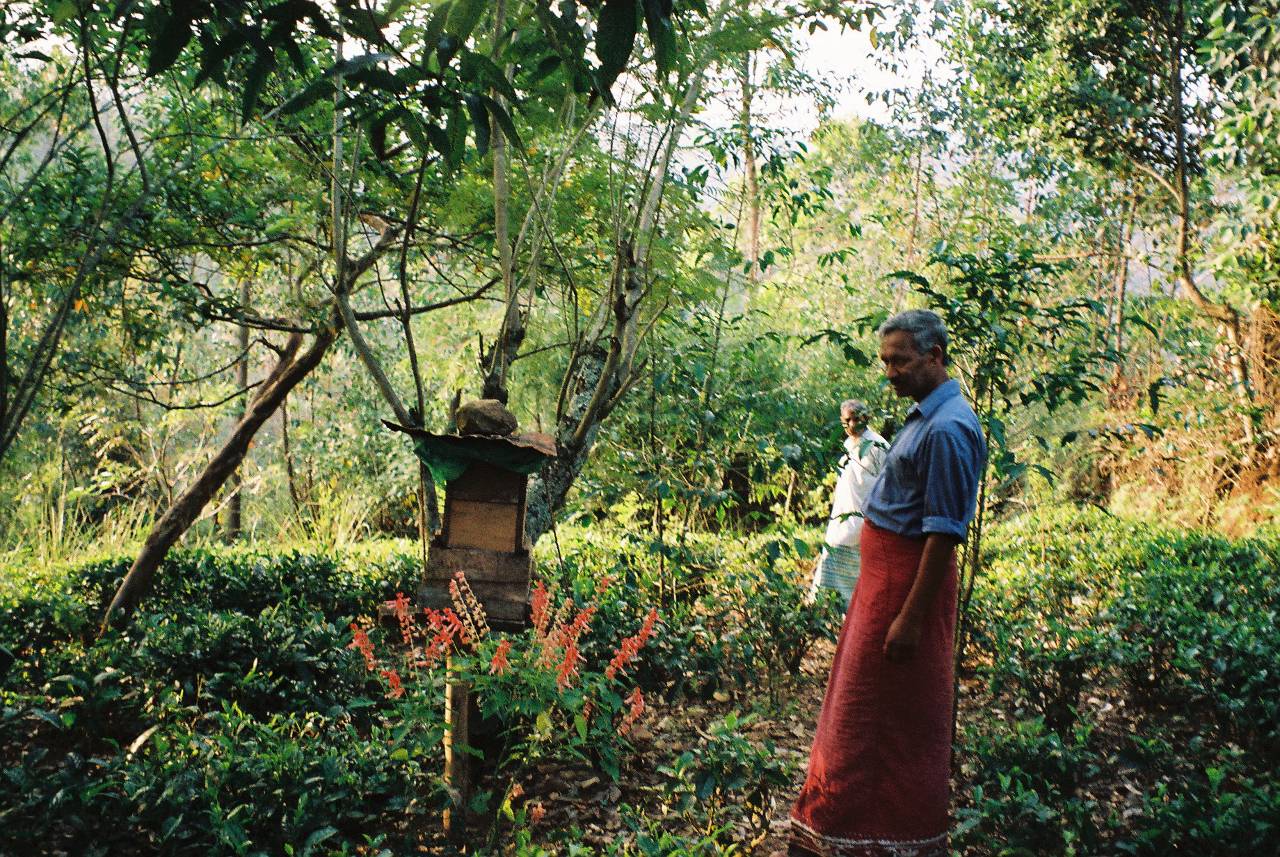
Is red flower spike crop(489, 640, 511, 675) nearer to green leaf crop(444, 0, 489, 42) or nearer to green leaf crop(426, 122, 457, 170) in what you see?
green leaf crop(426, 122, 457, 170)

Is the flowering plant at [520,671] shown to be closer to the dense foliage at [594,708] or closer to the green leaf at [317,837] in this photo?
the dense foliage at [594,708]

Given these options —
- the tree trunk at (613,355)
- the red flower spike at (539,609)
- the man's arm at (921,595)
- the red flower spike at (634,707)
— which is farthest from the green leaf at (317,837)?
the man's arm at (921,595)

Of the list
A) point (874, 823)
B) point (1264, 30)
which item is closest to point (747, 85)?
point (1264, 30)

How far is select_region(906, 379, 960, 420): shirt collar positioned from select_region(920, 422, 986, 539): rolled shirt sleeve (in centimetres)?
12

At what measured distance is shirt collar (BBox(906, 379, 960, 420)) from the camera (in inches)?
101

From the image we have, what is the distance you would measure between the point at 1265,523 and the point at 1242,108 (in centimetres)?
347

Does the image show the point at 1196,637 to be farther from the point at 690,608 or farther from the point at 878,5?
the point at 878,5

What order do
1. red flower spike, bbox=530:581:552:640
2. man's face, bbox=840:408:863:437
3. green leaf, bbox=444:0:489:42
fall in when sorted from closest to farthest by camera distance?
green leaf, bbox=444:0:489:42 < red flower spike, bbox=530:581:552:640 < man's face, bbox=840:408:863:437

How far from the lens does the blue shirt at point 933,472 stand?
2.38m

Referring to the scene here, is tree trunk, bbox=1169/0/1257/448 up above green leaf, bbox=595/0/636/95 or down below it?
above

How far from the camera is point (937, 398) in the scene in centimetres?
257

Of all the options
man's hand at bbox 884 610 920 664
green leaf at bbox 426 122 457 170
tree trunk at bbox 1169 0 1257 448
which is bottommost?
man's hand at bbox 884 610 920 664

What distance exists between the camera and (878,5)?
3.89 m

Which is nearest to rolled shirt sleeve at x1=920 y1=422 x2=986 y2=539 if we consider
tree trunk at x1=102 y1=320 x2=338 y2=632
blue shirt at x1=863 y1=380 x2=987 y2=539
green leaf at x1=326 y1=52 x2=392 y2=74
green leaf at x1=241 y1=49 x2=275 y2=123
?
blue shirt at x1=863 y1=380 x2=987 y2=539
